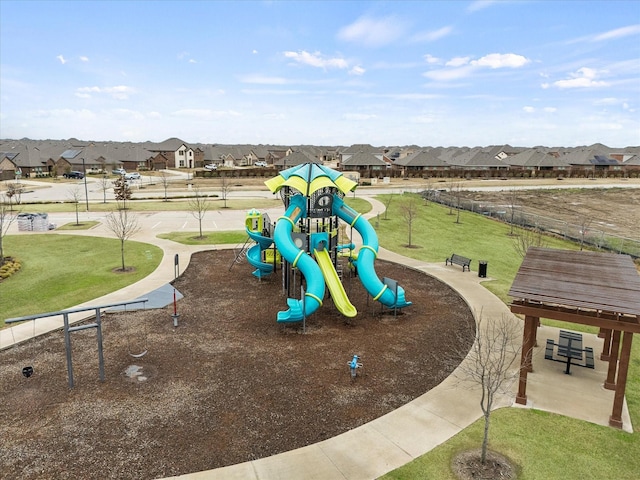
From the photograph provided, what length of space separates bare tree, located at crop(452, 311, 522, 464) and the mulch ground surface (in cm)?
66

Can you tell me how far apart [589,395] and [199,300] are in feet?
50.9

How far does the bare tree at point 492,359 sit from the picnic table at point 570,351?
1.01 meters

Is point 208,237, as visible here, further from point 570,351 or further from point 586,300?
point 586,300

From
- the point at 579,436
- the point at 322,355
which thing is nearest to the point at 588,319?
the point at 579,436

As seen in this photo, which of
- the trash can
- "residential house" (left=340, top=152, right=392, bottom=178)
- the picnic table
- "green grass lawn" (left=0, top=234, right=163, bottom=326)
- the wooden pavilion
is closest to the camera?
the wooden pavilion

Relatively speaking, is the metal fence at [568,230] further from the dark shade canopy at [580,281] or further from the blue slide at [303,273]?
the blue slide at [303,273]

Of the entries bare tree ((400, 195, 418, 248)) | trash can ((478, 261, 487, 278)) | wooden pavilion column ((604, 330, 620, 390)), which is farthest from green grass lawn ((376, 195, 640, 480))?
bare tree ((400, 195, 418, 248))

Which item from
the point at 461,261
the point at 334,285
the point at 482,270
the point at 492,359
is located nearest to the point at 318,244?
the point at 334,285

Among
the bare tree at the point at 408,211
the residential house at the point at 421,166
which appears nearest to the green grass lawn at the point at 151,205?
the bare tree at the point at 408,211

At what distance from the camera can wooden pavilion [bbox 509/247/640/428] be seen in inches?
439

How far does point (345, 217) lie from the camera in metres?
20.5

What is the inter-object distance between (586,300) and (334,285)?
30.6 ft

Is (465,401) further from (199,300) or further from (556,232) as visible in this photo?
(556,232)

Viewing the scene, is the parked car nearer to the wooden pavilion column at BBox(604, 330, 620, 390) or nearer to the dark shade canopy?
the dark shade canopy
